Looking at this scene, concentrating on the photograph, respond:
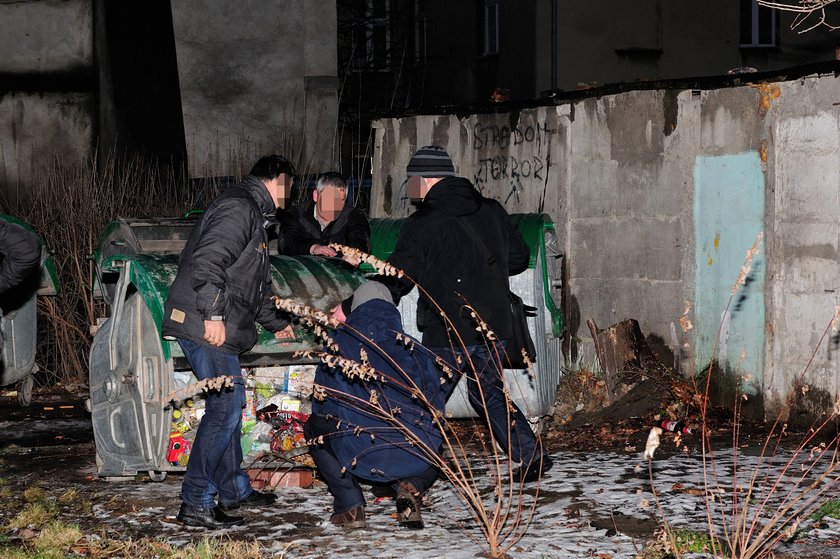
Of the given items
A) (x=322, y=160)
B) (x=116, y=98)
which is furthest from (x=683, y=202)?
(x=116, y=98)

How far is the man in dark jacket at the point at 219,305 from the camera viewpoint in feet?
18.3

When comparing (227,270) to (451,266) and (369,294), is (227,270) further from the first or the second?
(451,266)

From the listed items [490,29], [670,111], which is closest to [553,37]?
[490,29]

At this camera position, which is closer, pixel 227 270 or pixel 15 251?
pixel 227 270

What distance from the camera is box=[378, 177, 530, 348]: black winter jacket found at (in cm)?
608

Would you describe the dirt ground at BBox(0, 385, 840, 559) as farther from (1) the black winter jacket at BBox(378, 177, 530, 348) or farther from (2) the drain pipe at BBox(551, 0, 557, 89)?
(2) the drain pipe at BBox(551, 0, 557, 89)

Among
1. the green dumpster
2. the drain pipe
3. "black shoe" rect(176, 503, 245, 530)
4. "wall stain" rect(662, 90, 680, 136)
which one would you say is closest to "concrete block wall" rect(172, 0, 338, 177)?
the drain pipe

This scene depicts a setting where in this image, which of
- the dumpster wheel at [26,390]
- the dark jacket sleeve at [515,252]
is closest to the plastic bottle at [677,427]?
the dark jacket sleeve at [515,252]

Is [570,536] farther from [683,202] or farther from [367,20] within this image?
[367,20]

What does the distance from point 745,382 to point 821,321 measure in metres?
0.82

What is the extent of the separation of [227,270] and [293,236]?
2231 mm

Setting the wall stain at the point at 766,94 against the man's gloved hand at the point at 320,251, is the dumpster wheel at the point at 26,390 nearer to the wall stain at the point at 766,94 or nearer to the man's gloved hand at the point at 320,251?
the man's gloved hand at the point at 320,251

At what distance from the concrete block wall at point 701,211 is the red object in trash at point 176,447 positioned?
319 centimetres

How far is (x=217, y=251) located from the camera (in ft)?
18.3
